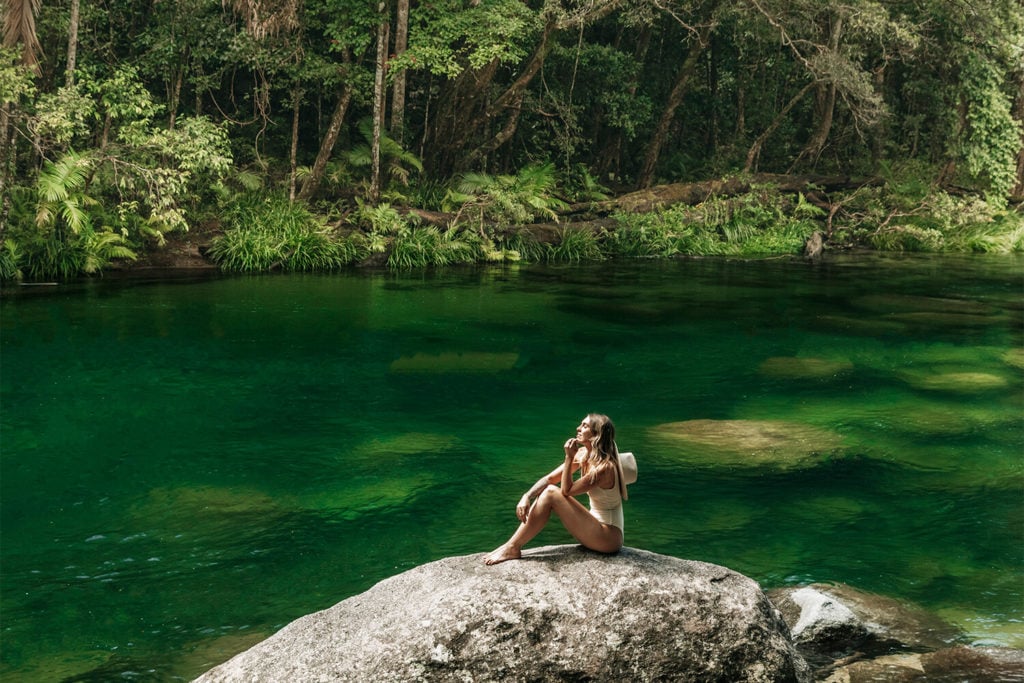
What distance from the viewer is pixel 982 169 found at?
92.2 ft

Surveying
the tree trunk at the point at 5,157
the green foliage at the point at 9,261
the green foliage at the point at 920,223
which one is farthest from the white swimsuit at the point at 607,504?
the green foliage at the point at 920,223

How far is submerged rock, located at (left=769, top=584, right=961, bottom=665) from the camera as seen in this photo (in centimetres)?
562

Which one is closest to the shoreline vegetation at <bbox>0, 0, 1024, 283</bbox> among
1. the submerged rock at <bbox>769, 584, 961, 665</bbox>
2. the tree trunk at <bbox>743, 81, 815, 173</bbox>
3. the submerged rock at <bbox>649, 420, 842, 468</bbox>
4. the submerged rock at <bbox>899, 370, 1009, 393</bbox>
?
the tree trunk at <bbox>743, 81, 815, 173</bbox>

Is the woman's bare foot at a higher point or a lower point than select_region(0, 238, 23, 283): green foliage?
lower

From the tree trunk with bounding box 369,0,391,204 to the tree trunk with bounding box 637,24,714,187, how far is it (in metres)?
8.91

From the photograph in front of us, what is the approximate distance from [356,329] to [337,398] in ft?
12.7

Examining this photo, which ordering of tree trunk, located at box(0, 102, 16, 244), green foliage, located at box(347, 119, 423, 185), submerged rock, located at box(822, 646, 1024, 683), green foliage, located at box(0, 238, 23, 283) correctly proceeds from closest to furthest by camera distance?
1. submerged rock, located at box(822, 646, 1024, 683)
2. tree trunk, located at box(0, 102, 16, 244)
3. green foliage, located at box(0, 238, 23, 283)
4. green foliage, located at box(347, 119, 423, 185)

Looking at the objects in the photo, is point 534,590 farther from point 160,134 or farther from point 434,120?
point 434,120

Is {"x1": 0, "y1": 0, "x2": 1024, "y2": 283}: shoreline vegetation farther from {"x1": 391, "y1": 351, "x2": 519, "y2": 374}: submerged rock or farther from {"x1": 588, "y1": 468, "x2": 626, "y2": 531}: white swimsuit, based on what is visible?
{"x1": 588, "y1": 468, "x2": 626, "y2": 531}: white swimsuit

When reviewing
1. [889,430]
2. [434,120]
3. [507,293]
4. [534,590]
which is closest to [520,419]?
[889,430]

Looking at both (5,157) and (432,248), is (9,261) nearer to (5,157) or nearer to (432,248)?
(5,157)

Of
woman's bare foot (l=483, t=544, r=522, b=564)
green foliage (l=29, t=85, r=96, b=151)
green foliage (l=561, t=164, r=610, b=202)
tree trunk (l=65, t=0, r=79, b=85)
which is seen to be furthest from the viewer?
green foliage (l=561, t=164, r=610, b=202)

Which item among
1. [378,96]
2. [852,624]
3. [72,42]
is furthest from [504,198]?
[852,624]

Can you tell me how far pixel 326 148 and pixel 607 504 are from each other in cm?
1961
